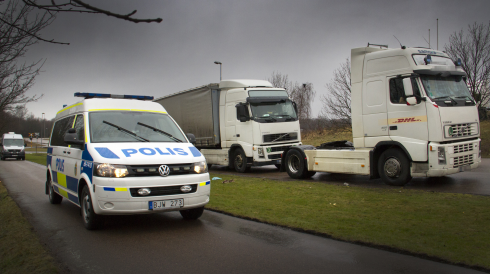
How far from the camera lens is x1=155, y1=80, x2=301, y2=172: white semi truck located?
1466 centimetres

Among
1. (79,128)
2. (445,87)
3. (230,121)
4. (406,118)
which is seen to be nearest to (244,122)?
(230,121)

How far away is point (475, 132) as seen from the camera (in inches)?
386

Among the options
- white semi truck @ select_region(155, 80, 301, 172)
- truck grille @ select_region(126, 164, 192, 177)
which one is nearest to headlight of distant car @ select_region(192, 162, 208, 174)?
truck grille @ select_region(126, 164, 192, 177)

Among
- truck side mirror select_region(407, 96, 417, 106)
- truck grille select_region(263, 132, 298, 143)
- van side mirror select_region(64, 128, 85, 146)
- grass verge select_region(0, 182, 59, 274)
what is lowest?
grass verge select_region(0, 182, 59, 274)

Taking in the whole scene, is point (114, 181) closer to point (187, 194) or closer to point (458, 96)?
point (187, 194)

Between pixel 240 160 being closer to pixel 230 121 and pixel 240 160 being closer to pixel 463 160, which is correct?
pixel 230 121

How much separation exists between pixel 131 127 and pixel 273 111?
8.58m

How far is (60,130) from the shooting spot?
8406 mm

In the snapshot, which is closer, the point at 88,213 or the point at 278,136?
the point at 88,213

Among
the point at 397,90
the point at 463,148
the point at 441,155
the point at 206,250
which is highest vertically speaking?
the point at 397,90

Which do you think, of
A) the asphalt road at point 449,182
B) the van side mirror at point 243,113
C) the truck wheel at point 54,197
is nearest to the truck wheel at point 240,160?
the van side mirror at point 243,113

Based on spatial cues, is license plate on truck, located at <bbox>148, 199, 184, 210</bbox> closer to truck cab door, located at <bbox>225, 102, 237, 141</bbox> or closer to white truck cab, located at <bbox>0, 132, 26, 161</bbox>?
truck cab door, located at <bbox>225, 102, 237, 141</bbox>

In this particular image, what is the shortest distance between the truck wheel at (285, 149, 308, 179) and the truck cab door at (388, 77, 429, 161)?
3337 mm

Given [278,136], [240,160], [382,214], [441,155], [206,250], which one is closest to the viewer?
[206,250]
